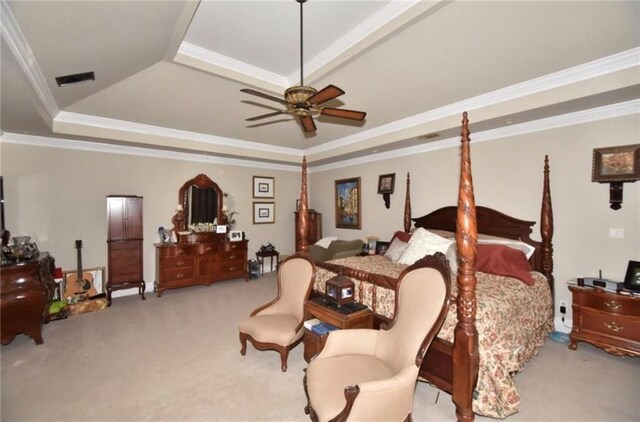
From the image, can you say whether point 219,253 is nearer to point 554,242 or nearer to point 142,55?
point 142,55

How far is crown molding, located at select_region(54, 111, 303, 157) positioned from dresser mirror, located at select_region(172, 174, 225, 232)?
895 millimetres

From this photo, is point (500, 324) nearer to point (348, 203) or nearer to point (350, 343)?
point (350, 343)

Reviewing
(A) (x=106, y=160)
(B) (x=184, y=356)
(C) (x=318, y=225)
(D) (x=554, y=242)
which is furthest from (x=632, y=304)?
(A) (x=106, y=160)

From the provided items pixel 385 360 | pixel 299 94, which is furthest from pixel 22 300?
pixel 385 360

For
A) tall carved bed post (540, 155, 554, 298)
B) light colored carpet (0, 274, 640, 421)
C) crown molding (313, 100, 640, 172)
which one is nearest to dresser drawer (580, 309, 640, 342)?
light colored carpet (0, 274, 640, 421)

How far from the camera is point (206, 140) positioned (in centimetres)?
537

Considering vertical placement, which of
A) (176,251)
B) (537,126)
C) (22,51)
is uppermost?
(22,51)

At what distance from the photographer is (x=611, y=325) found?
2863 mm

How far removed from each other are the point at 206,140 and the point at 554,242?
5587mm

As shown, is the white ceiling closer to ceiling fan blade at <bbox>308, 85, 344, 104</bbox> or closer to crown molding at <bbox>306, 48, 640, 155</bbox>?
crown molding at <bbox>306, 48, 640, 155</bbox>

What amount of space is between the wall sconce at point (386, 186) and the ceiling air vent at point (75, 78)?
14.7ft

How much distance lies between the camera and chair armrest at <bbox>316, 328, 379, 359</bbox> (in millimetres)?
2172

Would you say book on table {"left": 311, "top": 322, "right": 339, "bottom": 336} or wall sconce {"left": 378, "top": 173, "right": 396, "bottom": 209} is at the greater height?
wall sconce {"left": 378, "top": 173, "right": 396, "bottom": 209}

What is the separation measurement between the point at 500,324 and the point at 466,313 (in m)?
0.48
